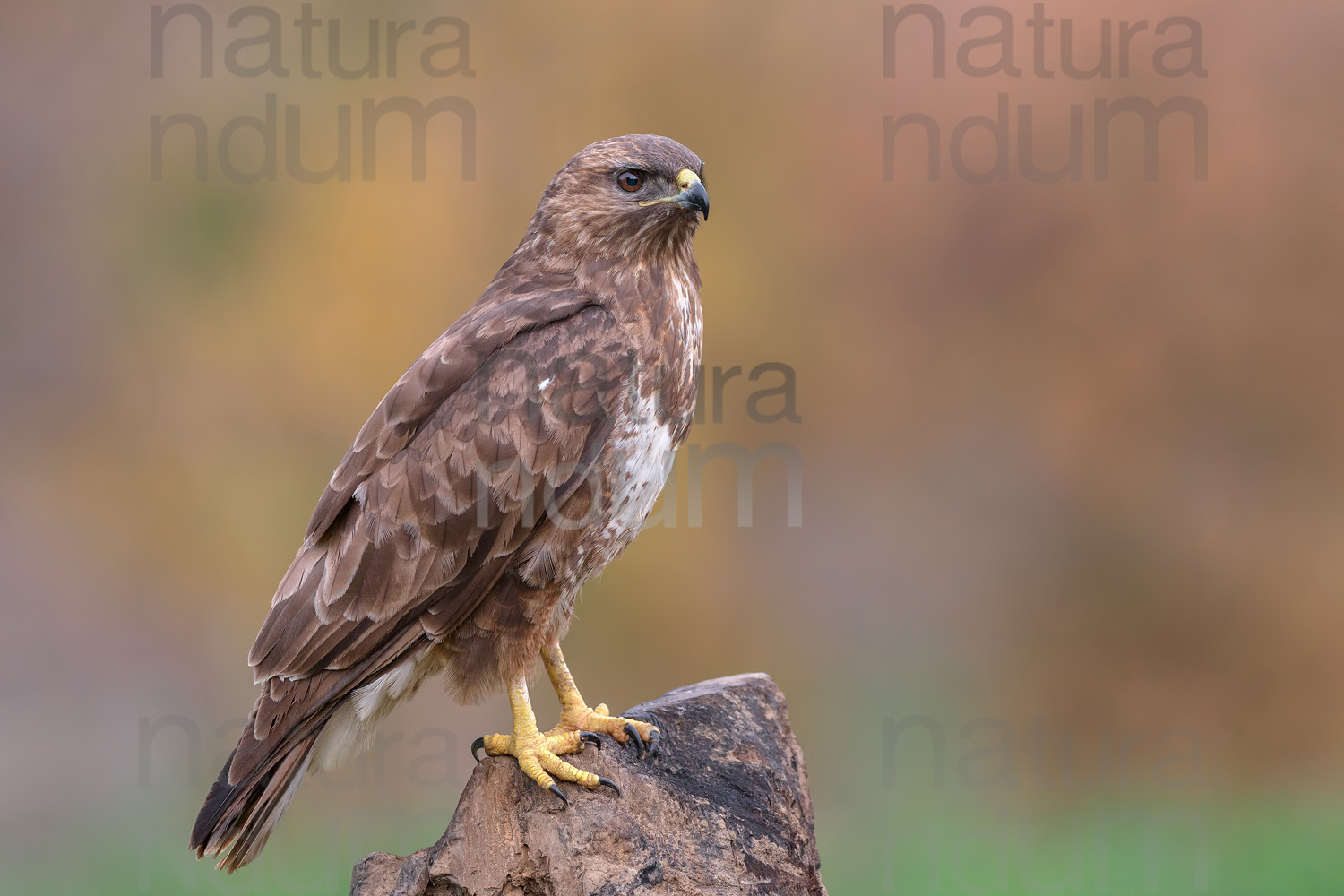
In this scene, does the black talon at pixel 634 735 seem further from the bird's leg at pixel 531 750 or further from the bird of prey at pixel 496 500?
the bird's leg at pixel 531 750

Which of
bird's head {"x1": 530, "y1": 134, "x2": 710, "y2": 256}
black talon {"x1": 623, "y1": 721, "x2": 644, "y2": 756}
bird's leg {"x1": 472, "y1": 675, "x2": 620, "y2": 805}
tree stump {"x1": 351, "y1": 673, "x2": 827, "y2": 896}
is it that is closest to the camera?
tree stump {"x1": 351, "y1": 673, "x2": 827, "y2": 896}

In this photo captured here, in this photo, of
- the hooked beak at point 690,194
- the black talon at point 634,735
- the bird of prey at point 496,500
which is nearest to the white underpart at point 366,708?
the bird of prey at point 496,500

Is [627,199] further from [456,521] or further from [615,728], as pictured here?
[615,728]

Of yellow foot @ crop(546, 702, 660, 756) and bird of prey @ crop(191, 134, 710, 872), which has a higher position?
bird of prey @ crop(191, 134, 710, 872)

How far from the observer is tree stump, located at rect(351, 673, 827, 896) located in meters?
3.09

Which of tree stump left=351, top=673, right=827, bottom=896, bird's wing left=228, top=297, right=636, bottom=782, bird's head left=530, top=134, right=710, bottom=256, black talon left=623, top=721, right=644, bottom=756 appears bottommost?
tree stump left=351, top=673, right=827, bottom=896

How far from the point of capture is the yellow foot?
3.44 meters

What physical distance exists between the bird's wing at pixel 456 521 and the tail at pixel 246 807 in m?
0.06

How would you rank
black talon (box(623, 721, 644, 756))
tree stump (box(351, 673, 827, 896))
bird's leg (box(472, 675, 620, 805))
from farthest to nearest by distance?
black talon (box(623, 721, 644, 756)), bird's leg (box(472, 675, 620, 805)), tree stump (box(351, 673, 827, 896))

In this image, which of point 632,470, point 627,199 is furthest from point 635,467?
point 627,199

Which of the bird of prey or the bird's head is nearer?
the bird of prey

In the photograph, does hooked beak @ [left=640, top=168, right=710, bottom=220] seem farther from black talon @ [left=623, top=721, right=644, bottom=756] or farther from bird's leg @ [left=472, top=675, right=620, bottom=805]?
black talon @ [left=623, top=721, right=644, bottom=756]

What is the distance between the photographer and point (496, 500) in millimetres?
3160

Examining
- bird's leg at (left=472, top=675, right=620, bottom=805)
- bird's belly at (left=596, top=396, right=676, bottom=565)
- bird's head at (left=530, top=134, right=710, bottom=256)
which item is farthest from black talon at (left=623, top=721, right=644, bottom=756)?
bird's head at (left=530, top=134, right=710, bottom=256)
